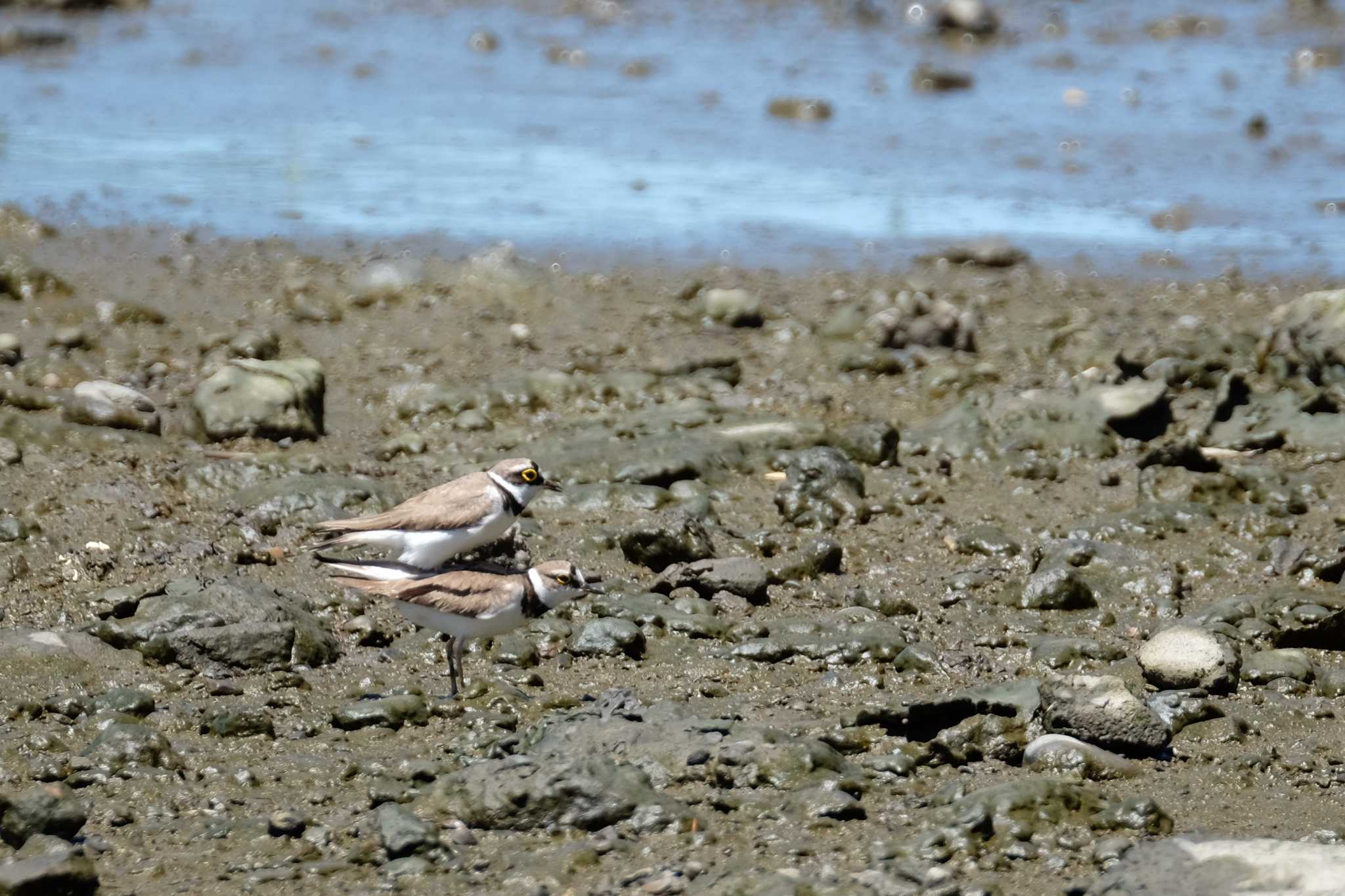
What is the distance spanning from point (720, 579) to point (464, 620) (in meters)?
1.75

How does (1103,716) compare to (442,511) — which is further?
(442,511)

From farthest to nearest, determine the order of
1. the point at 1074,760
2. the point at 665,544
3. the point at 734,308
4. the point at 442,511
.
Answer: the point at 734,308 < the point at 665,544 < the point at 442,511 < the point at 1074,760

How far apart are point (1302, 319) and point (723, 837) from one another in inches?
293

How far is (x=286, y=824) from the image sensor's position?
6.09m

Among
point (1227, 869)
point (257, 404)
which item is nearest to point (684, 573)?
point (257, 404)

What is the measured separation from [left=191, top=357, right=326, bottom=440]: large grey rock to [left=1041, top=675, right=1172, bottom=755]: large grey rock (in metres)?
5.49

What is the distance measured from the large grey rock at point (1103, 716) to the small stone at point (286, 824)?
2.86m

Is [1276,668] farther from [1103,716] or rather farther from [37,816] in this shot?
[37,816]

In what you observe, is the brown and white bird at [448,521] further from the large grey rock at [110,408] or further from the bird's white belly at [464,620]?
the large grey rock at [110,408]

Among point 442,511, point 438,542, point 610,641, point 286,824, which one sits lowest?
point 610,641

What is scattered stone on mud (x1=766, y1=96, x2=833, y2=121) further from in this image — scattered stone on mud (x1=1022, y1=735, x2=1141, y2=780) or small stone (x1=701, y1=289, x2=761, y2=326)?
scattered stone on mud (x1=1022, y1=735, x2=1141, y2=780)

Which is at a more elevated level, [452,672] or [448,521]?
[448,521]

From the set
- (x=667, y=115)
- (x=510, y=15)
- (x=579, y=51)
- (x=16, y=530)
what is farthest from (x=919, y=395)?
(x=510, y=15)

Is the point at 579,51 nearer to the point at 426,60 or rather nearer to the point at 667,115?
the point at 426,60
